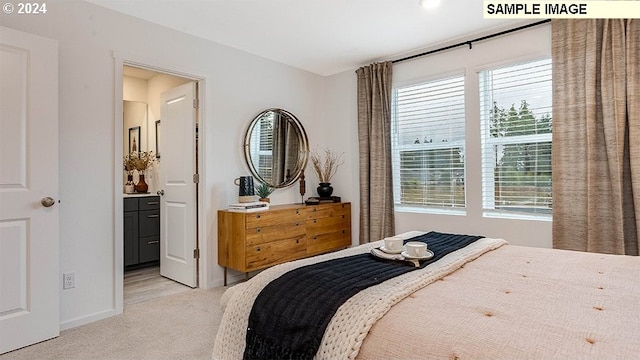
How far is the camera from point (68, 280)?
2.55 meters

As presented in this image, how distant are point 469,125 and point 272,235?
2177mm

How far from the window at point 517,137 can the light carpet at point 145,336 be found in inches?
106

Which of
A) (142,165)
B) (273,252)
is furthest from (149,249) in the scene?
(273,252)

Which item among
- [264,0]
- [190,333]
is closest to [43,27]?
[264,0]

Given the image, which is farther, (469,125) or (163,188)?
(163,188)

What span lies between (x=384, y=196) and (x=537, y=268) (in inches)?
91.1

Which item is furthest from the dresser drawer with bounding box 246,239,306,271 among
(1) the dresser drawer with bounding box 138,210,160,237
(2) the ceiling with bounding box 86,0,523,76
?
(2) the ceiling with bounding box 86,0,523,76

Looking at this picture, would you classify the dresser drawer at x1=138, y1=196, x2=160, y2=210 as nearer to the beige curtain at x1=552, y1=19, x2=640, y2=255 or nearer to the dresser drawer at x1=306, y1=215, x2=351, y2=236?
the dresser drawer at x1=306, y1=215, x2=351, y2=236

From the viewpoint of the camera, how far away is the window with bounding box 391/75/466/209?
357cm

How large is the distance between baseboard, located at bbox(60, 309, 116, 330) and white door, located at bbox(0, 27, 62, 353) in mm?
170

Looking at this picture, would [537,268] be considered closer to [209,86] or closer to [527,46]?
[527,46]

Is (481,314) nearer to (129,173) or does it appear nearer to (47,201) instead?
(47,201)

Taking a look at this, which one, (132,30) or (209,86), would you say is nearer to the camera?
(132,30)

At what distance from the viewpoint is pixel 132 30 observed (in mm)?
2914
